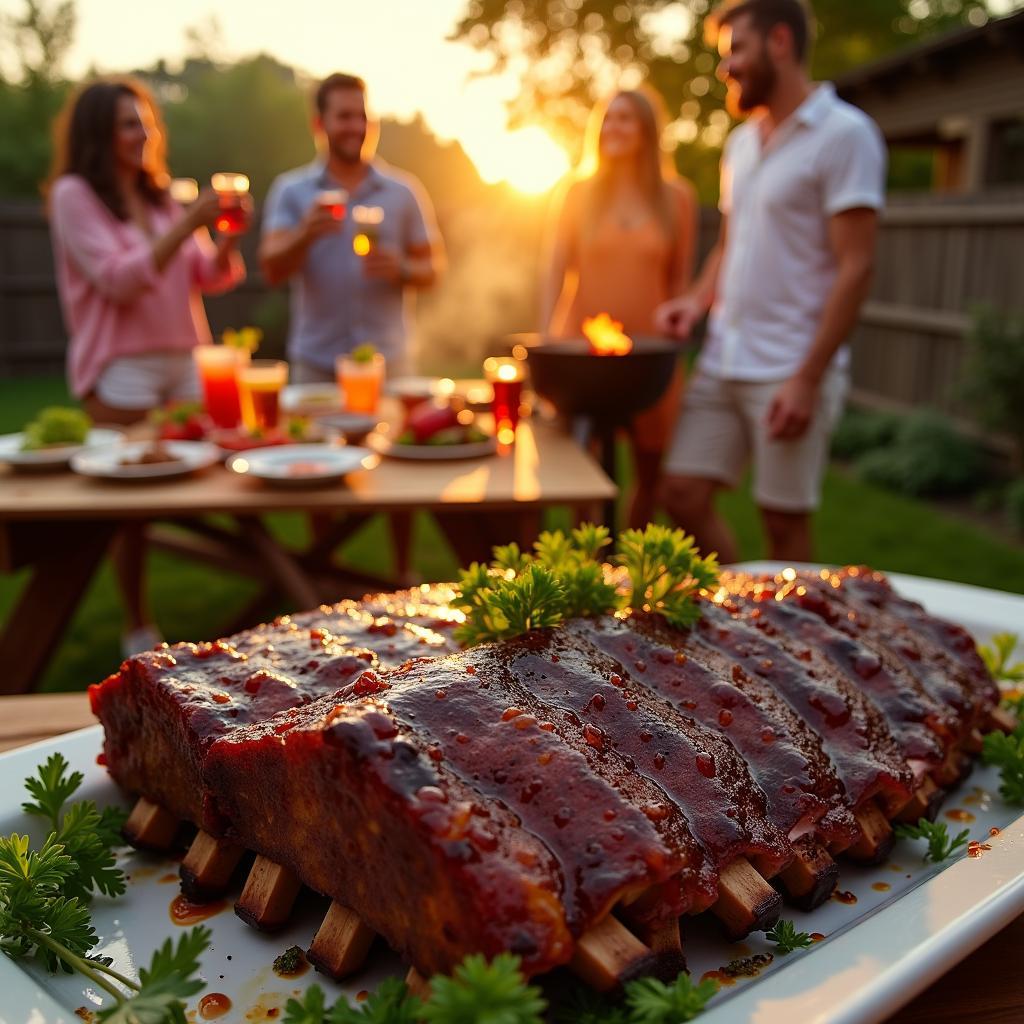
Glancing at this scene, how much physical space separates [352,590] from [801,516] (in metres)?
2.49

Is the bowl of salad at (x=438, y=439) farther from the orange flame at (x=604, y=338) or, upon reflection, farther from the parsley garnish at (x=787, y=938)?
the parsley garnish at (x=787, y=938)

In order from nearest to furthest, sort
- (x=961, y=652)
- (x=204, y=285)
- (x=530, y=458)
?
1. (x=961, y=652)
2. (x=530, y=458)
3. (x=204, y=285)

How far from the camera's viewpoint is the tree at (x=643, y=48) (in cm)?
2620

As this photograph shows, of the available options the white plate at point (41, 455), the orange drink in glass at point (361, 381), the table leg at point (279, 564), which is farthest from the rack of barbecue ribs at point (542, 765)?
the orange drink in glass at point (361, 381)

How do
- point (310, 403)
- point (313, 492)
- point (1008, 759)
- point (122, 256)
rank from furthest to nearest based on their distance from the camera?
1. point (310, 403)
2. point (122, 256)
3. point (313, 492)
4. point (1008, 759)

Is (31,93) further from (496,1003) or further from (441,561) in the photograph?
(496,1003)

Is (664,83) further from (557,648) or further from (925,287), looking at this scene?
(557,648)

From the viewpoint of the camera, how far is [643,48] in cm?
2691

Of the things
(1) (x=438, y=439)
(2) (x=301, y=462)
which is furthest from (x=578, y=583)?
(1) (x=438, y=439)

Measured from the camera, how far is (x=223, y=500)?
364 centimetres

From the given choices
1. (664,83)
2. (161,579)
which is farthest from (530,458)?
(664,83)

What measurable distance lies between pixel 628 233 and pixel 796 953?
4.76 m

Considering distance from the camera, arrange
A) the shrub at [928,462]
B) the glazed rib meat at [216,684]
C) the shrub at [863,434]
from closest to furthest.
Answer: the glazed rib meat at [216,684]
the shrub at [928,462]
the shrub at [863,434]

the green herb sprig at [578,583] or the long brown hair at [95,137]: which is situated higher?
the long brown hair at [95,137]
